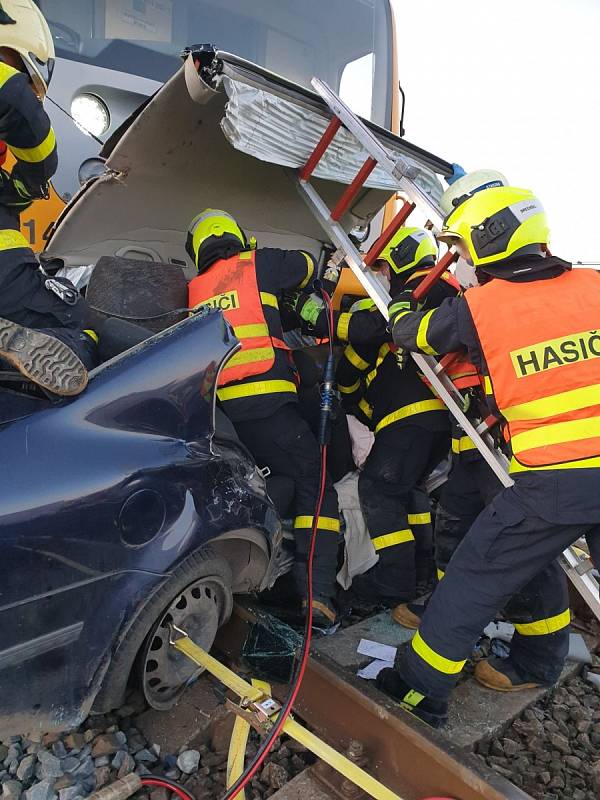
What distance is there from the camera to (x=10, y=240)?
2211mm

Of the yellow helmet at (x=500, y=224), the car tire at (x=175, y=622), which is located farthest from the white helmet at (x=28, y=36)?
the car tire at (x=175, y=622)

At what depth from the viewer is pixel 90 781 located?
1.99 meters

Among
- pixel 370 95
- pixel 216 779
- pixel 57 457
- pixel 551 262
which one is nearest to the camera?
pixel 57 457

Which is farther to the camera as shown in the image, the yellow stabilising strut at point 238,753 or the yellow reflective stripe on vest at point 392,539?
the yellow reflective stripe on vest at point 392,539

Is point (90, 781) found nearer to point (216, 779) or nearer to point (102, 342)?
point (216, 779)

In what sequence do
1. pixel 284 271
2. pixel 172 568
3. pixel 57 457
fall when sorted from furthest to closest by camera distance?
pixel 284 271, pixel 172 568, pixel 57 457

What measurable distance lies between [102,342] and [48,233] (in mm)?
1517

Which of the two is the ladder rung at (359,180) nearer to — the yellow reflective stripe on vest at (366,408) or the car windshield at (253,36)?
the yellow reflective stripe on vest at (366,408)

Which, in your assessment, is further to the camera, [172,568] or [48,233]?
[48,233]

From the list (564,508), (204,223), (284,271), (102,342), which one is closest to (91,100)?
(204,223)

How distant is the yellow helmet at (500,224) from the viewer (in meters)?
2.34

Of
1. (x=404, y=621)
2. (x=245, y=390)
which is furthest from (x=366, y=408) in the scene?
(x=404, y=621)

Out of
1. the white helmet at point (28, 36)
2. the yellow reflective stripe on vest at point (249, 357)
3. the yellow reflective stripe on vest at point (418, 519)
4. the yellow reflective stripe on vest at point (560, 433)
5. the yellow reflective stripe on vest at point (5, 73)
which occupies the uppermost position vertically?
the white helmet at point (28, 36)

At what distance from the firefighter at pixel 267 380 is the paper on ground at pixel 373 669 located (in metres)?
0.35
